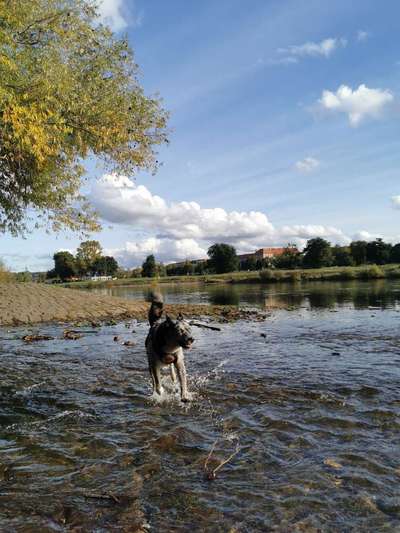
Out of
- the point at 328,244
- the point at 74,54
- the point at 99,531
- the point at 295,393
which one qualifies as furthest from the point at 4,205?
the point at 328,244

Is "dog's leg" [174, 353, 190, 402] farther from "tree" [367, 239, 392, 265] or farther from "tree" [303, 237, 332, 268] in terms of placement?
"tree" [367, 239, 392, 265]

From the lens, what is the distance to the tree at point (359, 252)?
15800cm

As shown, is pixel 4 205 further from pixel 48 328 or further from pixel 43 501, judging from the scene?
pixel 43 501

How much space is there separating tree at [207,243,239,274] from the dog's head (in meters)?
181

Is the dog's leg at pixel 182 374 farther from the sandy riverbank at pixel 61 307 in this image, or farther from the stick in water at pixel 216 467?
the sandy riverbank at pixel 61 307

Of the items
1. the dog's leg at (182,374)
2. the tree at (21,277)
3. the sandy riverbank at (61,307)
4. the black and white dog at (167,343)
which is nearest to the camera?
the black and white dog at (167,343)

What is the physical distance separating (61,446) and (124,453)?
1255 millimetres

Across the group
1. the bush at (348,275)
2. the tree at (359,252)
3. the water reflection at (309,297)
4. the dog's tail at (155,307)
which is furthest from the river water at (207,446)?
the tree at (359,252)

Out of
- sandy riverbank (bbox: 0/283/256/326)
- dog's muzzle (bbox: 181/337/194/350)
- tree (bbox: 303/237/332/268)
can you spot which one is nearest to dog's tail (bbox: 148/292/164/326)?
dog's muzzle (bbox: 181/337/194/350)

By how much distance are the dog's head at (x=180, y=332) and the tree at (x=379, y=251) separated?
161028mm

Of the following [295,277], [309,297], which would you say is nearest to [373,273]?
[295,277]

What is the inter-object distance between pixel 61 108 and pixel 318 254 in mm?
142580

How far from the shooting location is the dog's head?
8367mm

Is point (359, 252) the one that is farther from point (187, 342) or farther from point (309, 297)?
point (187, 342)
